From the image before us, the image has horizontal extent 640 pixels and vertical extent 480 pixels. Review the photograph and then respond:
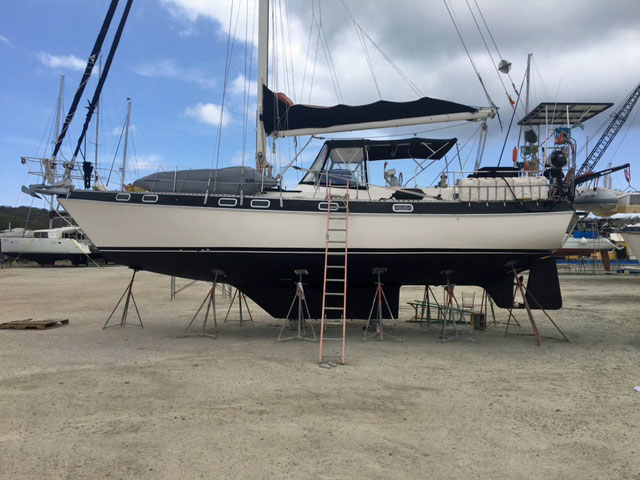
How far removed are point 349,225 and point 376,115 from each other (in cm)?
216

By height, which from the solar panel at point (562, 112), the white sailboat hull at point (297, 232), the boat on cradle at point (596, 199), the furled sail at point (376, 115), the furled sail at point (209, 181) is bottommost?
the white sailboat hull at point (297, 232)

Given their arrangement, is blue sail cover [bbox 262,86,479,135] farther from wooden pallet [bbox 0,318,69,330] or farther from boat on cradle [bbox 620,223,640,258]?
wooden pallet [bbox 0,318,69,330]

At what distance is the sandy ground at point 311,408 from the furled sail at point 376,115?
3.82 m

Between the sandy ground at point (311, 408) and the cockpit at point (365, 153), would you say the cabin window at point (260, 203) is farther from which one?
the sandy ground at point (311, 408)

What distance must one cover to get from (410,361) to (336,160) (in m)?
4.22

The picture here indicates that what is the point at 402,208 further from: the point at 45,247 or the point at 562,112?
the point at 45,247

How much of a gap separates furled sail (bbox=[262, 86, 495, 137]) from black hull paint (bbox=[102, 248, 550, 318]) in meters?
2.38

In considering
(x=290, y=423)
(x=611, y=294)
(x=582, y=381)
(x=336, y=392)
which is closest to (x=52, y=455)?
(x=290, y=423)

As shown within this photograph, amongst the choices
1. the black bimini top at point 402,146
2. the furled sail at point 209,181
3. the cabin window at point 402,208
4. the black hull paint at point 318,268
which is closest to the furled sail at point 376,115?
the black bimini top at point 402,146

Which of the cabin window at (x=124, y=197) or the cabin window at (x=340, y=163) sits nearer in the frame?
the cabin window at (x=124, y=197)

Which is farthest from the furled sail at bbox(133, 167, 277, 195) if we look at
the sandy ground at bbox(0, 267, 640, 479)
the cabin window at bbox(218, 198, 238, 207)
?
the sandy ground at bbox(0, 267, 640, 479)

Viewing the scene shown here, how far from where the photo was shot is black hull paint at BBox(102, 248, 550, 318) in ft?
24.2

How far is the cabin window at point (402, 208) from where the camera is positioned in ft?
23.9

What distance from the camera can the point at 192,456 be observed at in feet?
10.2
